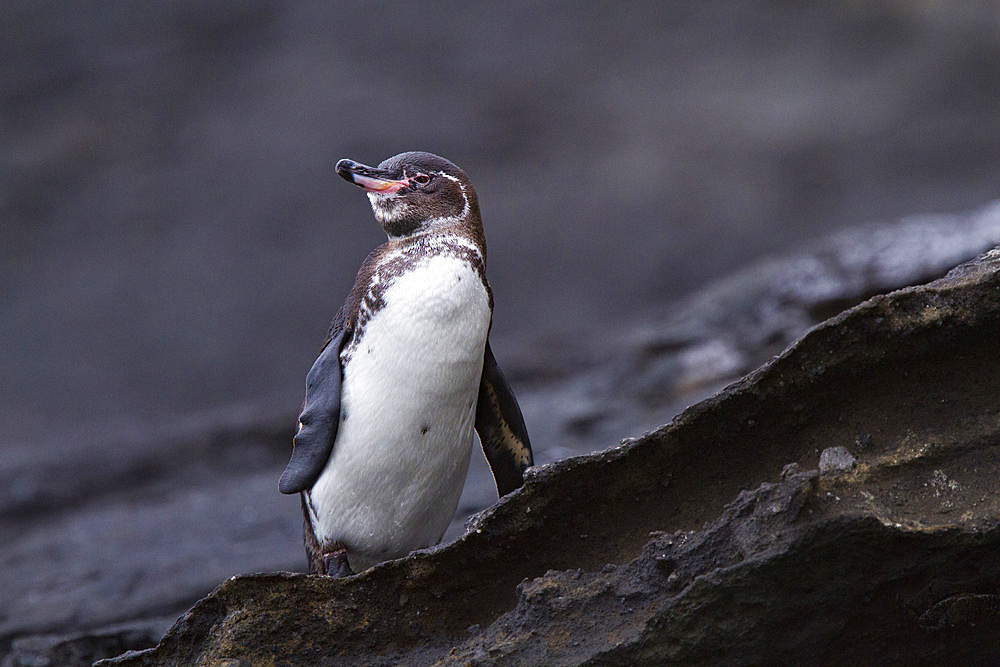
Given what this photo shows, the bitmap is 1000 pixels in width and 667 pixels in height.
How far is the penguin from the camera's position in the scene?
8.00 ft

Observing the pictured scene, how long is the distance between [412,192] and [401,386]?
1.77 ft

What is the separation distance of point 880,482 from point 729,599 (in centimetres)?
33

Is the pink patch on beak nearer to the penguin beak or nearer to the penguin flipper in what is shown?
the penguin beak

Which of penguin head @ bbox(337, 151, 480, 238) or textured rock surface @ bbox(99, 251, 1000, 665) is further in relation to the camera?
penguin head @ bbox(337, 151, 480, 238)

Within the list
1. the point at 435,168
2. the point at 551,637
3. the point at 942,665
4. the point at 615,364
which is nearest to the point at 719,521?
the point at 551,637

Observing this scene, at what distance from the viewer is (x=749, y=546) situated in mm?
1569

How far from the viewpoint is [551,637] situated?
1.72m

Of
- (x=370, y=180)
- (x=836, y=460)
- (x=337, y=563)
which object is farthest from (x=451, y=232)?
(x=836, y=460)

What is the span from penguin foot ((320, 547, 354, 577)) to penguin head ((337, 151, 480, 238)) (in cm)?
84

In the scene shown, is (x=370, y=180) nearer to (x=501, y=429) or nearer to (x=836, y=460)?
(x=501, y=429)

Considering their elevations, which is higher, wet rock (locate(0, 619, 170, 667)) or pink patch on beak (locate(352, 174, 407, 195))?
pink patch on beak (locate(352, 174, 407, 195))

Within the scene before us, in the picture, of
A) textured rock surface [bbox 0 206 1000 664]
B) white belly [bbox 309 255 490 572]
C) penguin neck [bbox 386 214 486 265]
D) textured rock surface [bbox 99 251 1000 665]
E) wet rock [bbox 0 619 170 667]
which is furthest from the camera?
textured rock surface [bbox 0 206 1000 664]

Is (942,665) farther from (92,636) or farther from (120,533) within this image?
(120,533)

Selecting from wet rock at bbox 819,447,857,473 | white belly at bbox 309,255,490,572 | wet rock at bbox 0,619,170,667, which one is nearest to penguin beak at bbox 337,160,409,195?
white belly at bbox 309,255,490,572
